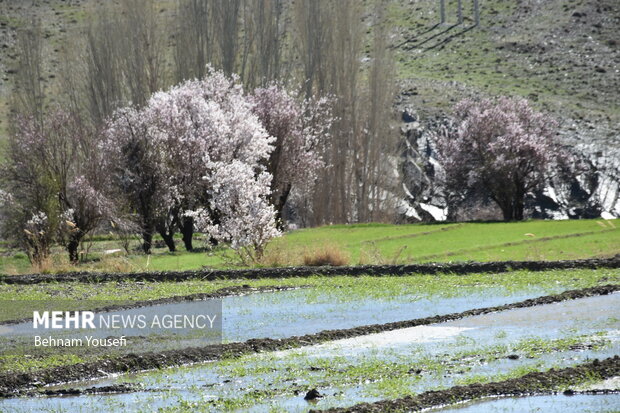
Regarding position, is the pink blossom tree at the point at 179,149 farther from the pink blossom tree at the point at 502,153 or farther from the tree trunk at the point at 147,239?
the pink blossom tree at the point at 502,153

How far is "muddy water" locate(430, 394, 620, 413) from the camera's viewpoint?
38.4 ft

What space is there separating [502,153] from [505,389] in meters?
46.7

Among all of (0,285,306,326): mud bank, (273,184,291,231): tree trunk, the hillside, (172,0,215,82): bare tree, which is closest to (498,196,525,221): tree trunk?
the hillside

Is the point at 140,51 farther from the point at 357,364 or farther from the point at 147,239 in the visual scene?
the point at 357,364

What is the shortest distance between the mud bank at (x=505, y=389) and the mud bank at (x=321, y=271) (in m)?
16.5

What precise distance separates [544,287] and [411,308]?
4729mm

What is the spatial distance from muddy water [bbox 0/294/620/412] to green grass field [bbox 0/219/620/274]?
1426 cm

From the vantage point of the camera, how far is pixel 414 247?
39.9 metres

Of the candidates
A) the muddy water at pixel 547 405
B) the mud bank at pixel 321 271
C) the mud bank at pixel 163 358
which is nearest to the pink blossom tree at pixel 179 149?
the mud bank at pixel 321 271

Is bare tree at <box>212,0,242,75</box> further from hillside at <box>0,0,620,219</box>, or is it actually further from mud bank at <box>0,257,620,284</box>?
mud bank at <box>0,257,620,284</box>

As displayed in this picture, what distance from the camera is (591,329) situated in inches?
707

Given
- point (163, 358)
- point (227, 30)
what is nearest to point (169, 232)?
point (227, 30)

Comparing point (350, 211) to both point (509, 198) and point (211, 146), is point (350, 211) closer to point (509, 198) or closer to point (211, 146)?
point (509, 198)

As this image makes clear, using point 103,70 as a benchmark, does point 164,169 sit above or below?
below
